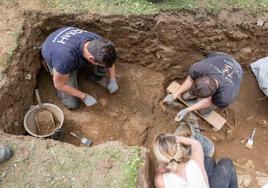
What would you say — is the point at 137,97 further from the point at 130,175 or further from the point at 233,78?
the point at 130,175

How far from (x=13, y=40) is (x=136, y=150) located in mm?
2188

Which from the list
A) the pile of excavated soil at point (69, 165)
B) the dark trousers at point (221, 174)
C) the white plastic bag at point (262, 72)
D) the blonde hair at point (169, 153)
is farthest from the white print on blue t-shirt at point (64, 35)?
the white plastic bag at point (262, 72)

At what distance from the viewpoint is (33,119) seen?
16.6 feet

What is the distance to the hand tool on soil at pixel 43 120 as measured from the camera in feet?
16.5

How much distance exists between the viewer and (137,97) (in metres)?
5.67

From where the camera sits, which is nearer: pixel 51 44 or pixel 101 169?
pixel 101 169

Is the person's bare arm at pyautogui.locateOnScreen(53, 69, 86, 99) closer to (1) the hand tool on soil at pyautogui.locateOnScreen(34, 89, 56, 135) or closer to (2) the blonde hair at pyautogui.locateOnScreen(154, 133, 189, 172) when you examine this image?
(1) the hand tool on soil at pyautogui.locateOnScreen(34, 89, 56, 135)

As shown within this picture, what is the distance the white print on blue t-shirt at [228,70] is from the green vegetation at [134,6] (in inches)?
34.5

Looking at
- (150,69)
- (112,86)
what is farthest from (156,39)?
(112,86)

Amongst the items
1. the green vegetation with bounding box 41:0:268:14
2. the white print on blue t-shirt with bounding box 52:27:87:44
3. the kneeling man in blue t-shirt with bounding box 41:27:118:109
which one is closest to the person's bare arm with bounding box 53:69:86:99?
the kneeling man in blue t-shirt with bounding box 41:27:118:109

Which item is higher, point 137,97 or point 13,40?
point 13,40

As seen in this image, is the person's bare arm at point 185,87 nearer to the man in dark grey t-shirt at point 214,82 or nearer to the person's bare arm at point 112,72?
the man in dark grey t-shirt at point 214,82

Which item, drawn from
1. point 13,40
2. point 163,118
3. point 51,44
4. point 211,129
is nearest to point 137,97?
point 163,118

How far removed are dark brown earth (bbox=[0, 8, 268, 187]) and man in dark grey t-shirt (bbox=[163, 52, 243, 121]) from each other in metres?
0.49
